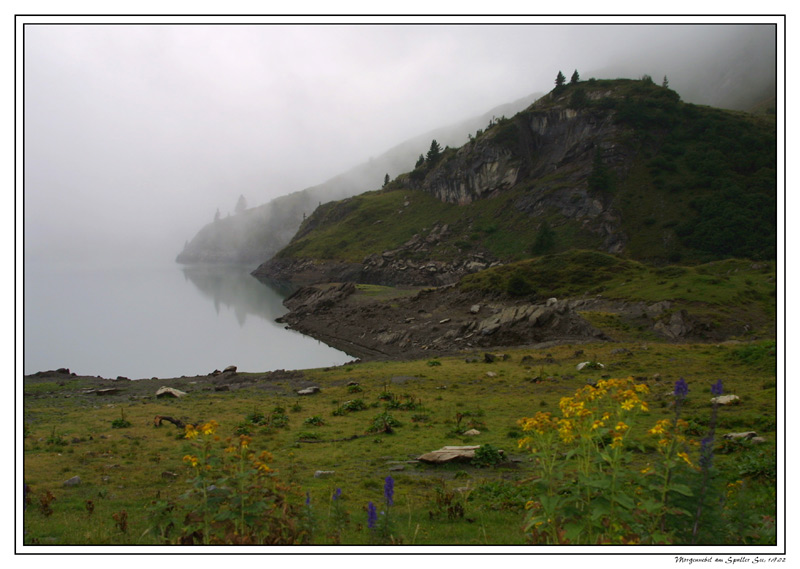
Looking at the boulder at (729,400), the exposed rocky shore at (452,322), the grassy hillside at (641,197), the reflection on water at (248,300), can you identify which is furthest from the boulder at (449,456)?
the grassy hillside at (641,197)

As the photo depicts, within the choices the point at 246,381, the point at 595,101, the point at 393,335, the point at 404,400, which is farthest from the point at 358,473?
the point at 595,101

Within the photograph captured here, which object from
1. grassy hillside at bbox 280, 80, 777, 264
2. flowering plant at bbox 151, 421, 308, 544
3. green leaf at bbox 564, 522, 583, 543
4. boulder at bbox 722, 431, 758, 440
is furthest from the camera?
grassy hillside at bbox 280, 80, 777, 264

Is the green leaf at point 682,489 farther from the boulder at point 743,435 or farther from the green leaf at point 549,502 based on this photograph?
the boulder at point 743,435

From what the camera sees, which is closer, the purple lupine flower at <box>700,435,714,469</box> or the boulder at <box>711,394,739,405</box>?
the purple lupine flower at <box>700,435,714,469</box>

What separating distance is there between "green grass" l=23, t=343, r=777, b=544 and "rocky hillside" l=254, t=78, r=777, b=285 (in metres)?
72.5

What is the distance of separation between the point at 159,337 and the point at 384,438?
5341 centimetres

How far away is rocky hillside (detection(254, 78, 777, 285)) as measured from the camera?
318 feet

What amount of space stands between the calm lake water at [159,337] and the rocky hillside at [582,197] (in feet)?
162

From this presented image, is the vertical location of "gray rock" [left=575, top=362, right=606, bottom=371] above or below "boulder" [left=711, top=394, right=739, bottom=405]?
below

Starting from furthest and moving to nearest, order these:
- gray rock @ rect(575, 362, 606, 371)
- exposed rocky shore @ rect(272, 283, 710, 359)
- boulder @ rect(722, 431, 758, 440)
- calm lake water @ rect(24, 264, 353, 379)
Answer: calm lake water @ rect(24, 264, 353, 379) → exposed rocky shore @ rect(272, 283, 710, 359) → gray rock @ rect(575, 362, 606, 371) → boulder @ rect(722, 431, 758, 440)

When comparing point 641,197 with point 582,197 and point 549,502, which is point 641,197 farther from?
point 549,502

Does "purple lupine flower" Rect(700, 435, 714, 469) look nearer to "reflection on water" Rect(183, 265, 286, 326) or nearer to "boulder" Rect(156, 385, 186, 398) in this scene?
"boulder" Rect(156, 385, 186, 398)

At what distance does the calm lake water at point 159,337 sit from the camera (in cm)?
4438

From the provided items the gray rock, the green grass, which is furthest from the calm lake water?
the gray rock
